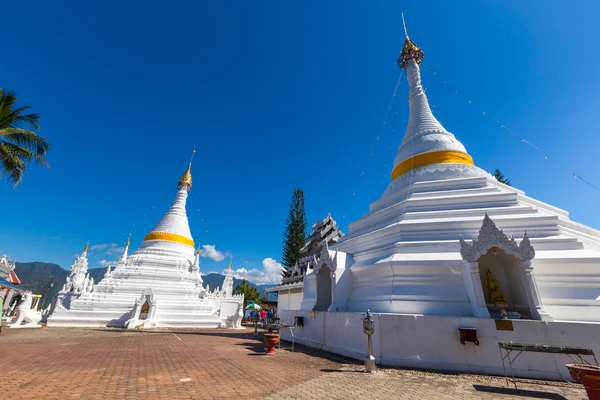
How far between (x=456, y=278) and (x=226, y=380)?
6944 mm

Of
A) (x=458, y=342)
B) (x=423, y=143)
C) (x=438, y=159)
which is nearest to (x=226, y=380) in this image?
(x=458, y=342)

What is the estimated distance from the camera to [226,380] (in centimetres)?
566

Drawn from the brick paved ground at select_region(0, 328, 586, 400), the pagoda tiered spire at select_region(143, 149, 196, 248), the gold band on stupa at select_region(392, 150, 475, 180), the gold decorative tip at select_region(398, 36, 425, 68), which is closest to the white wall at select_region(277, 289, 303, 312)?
the pagoda tiered spire at select_region(143, 149, 196, 248)

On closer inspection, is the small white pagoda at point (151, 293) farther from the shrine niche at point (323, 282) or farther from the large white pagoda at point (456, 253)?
the large white pagoda at point (456, 253)

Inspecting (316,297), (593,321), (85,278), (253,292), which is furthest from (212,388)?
(253,292)

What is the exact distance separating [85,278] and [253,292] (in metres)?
24.8

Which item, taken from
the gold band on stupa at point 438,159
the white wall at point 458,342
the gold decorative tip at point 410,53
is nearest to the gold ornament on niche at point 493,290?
the white wall at point 458,342

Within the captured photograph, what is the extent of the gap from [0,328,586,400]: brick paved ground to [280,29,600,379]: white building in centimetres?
80

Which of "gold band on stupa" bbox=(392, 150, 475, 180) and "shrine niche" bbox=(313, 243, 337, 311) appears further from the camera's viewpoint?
"gold band on stupa" bbox=(392, 150, 475, 180)

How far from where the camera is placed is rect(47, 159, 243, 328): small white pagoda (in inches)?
738

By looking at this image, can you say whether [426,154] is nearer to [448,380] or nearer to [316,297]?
[316,297]

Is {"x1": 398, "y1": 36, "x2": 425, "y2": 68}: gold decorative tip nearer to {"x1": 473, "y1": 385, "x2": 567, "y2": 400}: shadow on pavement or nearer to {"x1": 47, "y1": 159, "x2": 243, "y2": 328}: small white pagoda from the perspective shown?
{"x1": 473, "y1": 385, "x2": 567, "y2": 400}: shadow on pavement

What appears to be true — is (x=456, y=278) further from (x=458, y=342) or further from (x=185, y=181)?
(x=185, y=181)

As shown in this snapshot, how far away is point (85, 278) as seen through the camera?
21.5m
